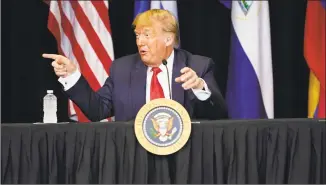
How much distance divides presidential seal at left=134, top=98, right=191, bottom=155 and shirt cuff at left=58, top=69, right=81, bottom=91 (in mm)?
597

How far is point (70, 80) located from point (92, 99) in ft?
0.67

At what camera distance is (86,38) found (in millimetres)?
5285

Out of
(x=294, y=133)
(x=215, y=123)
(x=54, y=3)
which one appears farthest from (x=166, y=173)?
(x=54, y=3)

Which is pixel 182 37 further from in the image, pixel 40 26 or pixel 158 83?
pixel 158 83

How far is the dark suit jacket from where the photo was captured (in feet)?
12.3

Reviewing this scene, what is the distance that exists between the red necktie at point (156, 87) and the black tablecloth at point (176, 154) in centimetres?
66

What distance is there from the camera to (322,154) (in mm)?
3289

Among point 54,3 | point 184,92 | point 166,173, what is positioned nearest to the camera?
point 166,173

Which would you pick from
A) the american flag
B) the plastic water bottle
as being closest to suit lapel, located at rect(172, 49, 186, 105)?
the plastic water bottle

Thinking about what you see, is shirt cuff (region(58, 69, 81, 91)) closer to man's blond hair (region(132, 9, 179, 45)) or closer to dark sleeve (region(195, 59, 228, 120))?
man's blond hair (region(132, 9, 179, 45))

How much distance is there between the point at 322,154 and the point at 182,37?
8.11 ft

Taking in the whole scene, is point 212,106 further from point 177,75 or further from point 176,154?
point 176,154

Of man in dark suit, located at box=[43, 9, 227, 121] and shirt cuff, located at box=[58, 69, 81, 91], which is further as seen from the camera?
man in dark suit, located at box=[43, 9, 227, 121]

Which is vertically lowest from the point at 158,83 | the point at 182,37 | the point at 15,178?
the point at 15,178
